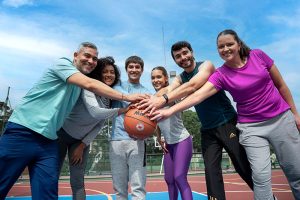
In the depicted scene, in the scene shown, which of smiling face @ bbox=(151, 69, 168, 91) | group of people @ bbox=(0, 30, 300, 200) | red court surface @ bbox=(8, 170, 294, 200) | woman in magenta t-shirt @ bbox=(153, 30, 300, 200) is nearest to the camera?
group of people @ bbox=(0, 30, 300, 200)

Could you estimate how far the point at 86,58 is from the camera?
3641 millimetres

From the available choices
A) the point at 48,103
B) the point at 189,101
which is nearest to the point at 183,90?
the point at 189,101

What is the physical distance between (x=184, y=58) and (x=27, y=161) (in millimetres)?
2257

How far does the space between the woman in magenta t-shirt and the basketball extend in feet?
0.75

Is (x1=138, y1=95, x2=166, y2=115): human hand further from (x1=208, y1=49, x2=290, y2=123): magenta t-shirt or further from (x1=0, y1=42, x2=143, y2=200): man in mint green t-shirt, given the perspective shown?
(x1=208, y1=49, x2=290, y2=123): magenta t-shirt

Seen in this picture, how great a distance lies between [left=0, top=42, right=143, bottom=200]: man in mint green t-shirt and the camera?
306 centimetres

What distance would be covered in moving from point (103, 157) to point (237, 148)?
1673cm

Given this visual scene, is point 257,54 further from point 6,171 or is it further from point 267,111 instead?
point 6,171

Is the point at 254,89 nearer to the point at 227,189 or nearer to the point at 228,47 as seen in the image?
the point at 228,47

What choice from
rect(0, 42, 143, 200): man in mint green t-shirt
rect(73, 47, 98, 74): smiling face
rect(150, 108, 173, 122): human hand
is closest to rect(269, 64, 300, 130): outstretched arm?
rect(150, 108, 173, 122): human hand

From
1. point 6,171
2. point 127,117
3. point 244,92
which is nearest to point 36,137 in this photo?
point 6,171

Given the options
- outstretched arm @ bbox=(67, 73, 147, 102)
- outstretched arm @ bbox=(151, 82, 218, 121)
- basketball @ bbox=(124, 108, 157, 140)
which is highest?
outstretched arm @ bbox=(67, 73, 147, 102)

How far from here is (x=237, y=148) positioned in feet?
12.1

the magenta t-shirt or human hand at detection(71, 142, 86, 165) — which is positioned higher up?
the magenta t-shirt
